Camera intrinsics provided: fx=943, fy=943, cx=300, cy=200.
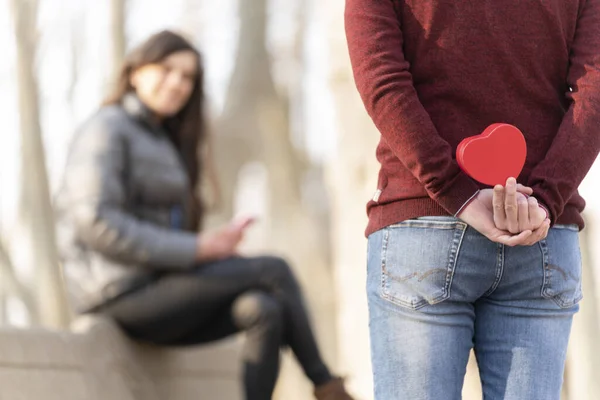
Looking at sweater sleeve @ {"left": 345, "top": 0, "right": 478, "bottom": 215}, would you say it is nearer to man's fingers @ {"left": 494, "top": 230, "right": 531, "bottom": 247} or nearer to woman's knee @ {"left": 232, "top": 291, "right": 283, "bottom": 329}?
man's fingers @ {"left": 494, "top": 230, "right": 531, "bottom": 247}

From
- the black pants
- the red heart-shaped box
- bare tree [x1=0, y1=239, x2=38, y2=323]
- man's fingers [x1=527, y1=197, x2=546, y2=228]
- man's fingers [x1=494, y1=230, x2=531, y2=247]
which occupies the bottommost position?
bare tree [x1=0, y1=239, x2=38, y2=323]

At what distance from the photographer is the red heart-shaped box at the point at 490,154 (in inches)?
59.3

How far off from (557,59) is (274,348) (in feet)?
5.67

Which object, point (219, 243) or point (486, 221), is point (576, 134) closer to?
point (486, 221)

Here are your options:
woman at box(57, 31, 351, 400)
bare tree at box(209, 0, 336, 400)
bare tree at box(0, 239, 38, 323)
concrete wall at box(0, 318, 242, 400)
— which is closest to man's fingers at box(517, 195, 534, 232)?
woman at box(57, 31, 351, 400)

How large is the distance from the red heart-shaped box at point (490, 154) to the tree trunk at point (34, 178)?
22.4ft

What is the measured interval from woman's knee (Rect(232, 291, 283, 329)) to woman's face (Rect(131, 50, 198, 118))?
819 mm

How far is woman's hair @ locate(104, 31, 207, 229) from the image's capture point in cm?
354

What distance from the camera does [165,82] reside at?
11.6 feet

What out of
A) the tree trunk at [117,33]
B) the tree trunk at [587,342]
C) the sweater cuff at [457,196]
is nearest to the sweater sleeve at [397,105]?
the sweater cuff at [457,196]

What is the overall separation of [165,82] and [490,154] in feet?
7.33

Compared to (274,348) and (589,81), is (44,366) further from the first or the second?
(589,81)

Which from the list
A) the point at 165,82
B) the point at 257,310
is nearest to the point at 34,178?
the point at 165,82

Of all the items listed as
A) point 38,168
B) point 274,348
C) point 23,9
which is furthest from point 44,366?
point 23,9
